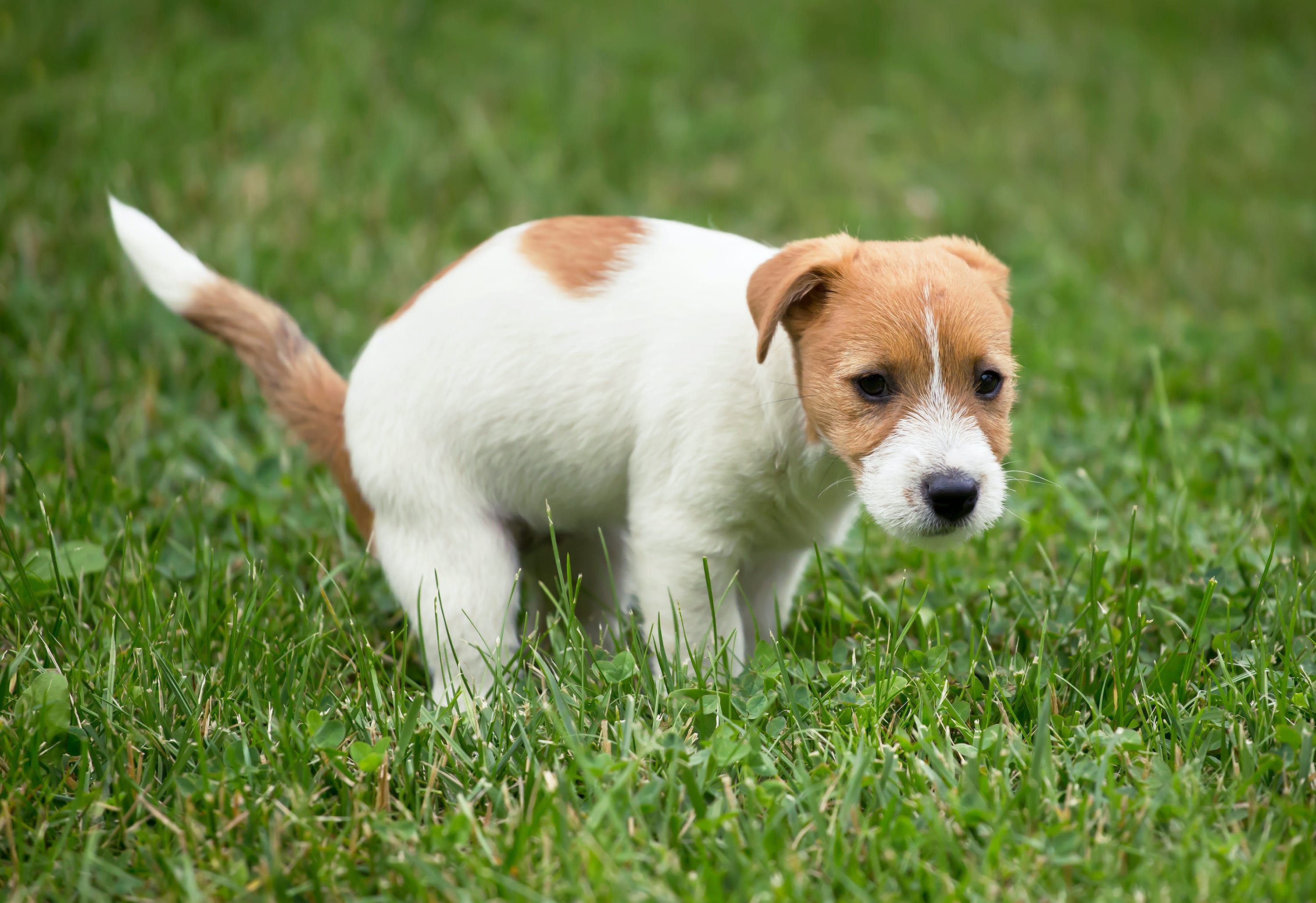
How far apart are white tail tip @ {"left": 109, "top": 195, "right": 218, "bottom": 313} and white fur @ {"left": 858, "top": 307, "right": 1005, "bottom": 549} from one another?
1946mm

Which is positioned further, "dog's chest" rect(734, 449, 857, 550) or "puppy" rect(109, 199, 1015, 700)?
"dog's chest" rect(734, 449, 857, 550)

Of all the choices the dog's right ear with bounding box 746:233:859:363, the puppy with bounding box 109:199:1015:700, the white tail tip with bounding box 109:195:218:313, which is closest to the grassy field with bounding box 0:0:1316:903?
the puppy with bounding box 109:199:1015:700

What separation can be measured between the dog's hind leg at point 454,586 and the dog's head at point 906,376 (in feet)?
3.03

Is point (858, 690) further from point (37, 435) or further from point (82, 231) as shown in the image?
point (82, 231)

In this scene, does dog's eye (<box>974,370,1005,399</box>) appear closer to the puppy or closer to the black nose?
the puppy

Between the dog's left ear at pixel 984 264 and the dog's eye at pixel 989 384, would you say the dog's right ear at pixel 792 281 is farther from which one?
the dog's eye at pixel 989 384

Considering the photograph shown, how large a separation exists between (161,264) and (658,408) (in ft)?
4.90

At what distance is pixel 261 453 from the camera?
4219mm

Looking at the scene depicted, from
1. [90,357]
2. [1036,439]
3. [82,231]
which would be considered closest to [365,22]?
[82,231]

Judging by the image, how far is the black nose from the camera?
2451 mm

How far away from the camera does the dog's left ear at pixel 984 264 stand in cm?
276

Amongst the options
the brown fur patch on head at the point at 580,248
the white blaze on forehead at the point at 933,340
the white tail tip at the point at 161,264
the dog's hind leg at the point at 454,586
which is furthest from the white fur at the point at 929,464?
the white tail tip at the point at 161,264

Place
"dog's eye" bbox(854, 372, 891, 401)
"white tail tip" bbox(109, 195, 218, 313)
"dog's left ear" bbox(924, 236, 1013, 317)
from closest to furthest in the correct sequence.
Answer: "dog's eye" bbox(854, 372, 891, 401)
"dog's left ear" bbox(924, 236, 1013, 317)
"white tail tip" bbox(109, 195, 218, 313)

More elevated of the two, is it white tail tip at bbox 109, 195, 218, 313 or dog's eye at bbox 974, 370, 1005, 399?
white tail tip at bbox 109, 195, 218, 313
